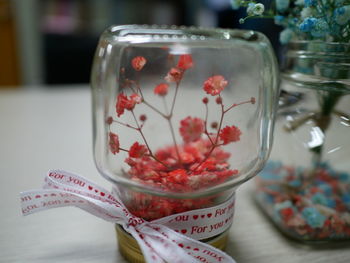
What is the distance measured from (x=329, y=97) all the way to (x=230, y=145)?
0.41ft

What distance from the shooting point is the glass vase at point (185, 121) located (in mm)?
318

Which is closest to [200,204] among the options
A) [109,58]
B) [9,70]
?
[109,58]

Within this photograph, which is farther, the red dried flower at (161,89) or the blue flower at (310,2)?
the red dried flower at (161,89)

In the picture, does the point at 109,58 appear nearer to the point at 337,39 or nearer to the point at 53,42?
the point at 337,39

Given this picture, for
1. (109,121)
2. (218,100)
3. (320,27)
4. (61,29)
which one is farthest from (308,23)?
(61,29)

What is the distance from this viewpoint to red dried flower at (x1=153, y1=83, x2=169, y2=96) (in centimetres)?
43

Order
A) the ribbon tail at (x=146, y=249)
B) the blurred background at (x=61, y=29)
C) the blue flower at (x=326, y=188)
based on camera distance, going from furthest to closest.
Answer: the blurred background at (x=61, y=29) < the blue flower at (x=326, y=188) < the ribbon tail at (x=146, y=249)

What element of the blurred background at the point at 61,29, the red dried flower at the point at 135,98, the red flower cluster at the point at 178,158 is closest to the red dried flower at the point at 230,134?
the red flower cluster at the point at 178,158

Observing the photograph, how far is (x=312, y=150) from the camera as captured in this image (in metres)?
Result: 0.39

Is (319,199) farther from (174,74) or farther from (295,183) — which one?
(174,74)

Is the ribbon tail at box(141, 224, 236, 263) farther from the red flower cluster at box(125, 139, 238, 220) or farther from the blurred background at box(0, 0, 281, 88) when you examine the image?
the blurred background at box(0, 0, 281, 88)

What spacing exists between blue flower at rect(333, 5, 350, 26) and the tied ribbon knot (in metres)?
0.21

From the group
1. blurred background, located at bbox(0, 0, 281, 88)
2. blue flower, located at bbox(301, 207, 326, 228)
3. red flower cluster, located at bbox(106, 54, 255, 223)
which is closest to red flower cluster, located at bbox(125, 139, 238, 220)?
red flower cluster, located at bbox(106, 54, 255, 223)

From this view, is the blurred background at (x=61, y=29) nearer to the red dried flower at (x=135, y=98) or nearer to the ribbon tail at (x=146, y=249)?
the red dried flower at (x=135, y=98)
